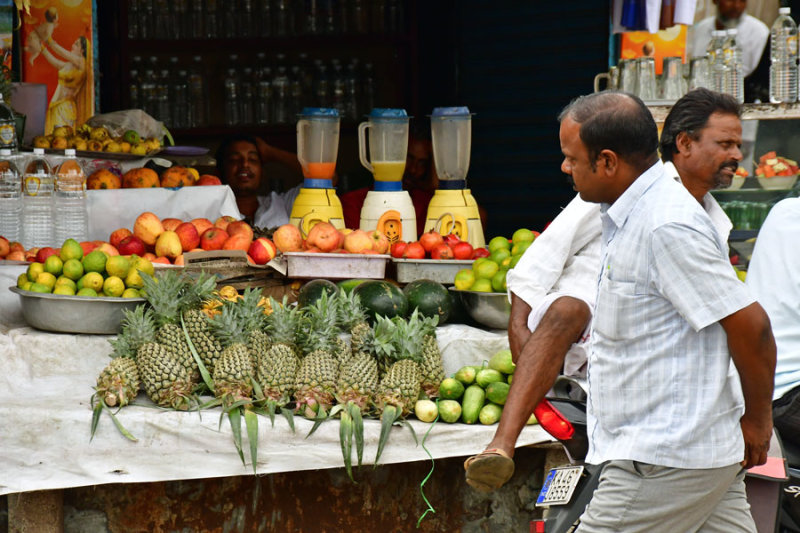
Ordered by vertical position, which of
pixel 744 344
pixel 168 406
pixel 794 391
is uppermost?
pixel 744 344


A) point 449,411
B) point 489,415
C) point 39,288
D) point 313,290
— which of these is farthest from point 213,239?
point 489,415

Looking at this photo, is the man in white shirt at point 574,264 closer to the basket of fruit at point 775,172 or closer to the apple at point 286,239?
the apple at point 286,239

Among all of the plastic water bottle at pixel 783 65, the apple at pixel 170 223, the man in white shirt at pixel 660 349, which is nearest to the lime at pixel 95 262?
the apple at pixel 170 223

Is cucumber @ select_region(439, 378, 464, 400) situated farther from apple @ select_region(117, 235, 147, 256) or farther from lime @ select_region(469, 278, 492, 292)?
apple @ select_region(117, 235, 147, 256)

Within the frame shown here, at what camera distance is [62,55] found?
21.9ft

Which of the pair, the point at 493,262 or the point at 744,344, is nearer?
the point at 744,344

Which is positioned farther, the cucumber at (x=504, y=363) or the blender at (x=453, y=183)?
the blender at (x=453, y=183)

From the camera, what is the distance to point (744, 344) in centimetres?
200

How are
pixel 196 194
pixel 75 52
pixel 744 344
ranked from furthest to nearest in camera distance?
1. pixel 75 52
2. pixel 196 194
3. pixel 744 344

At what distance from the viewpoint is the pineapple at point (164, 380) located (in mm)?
3527

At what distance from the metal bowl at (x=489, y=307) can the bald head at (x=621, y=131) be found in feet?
6.45

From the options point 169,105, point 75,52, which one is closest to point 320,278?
point 75,52

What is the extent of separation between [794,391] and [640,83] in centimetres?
228

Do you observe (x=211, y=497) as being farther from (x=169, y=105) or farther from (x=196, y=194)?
(x=169, y=105)
